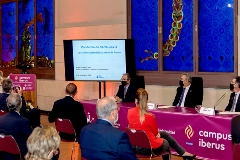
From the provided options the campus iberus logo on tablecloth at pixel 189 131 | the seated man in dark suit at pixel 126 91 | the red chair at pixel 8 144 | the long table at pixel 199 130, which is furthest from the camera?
the seated man in dark suit at pixel 126 91

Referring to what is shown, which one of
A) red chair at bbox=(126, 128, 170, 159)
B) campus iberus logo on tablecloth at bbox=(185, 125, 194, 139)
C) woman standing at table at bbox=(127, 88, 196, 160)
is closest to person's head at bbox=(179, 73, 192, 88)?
campus iberus logo on tablecloth at bbox=(185, 125, 194, 139)

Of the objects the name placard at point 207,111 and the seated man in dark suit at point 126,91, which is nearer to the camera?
the name placard at point 207,111

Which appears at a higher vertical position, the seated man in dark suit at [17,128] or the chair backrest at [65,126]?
the seated man in dark suit at [17,128]

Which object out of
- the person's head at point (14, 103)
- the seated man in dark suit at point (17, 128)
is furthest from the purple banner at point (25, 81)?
the seated man in dark suit at point (17, 128)

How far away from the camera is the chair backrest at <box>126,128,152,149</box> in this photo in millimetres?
4450

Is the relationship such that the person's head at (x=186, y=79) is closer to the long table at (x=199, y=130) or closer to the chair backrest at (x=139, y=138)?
the long table at (x=199, y=130)

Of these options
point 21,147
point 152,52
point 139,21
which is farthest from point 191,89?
point 21,147

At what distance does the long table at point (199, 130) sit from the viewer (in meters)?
5.27

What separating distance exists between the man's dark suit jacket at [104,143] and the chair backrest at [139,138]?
4.25ft

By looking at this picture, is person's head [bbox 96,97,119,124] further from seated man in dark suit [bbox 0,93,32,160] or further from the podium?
the podium

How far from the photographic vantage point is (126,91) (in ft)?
25.1

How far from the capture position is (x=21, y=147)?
3.96m

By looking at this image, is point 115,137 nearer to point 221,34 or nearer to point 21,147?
point 21,147

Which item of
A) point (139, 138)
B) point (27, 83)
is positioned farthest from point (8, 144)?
point (27, 83)
